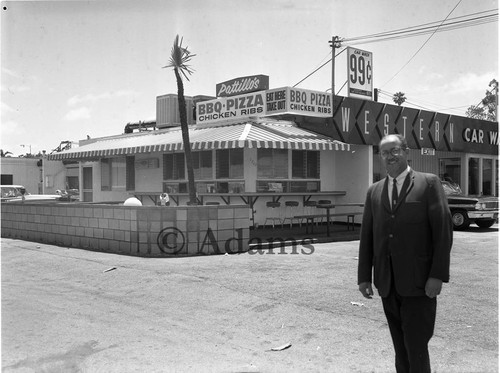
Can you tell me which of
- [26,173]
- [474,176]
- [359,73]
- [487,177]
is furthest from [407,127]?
[26,173]

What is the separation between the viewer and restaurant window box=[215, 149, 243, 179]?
16.2 metres

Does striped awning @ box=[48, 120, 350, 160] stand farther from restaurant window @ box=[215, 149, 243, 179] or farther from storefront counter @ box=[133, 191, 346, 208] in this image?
storefront counter @ box=[133, 191, 346, 208]

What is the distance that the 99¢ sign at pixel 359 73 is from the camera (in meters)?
18.5

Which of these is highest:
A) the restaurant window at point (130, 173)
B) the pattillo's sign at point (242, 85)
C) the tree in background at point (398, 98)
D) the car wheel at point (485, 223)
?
the tree in background at point (398, 98)

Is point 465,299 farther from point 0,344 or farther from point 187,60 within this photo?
point 187,60

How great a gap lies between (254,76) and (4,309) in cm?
1266

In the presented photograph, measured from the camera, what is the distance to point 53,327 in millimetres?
5805

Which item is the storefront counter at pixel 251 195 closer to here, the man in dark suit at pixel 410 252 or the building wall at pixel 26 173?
the man in dark suit at pixel 410 252

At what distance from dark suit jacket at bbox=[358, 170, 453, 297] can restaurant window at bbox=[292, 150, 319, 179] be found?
1319 centimetres

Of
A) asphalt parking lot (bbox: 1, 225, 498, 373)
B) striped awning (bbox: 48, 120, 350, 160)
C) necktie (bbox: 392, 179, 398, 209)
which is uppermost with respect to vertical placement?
striped awning (bbox: 48, 120, 350, 160)

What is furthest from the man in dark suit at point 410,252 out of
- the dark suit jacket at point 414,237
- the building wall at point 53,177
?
the building wall at point 53,177

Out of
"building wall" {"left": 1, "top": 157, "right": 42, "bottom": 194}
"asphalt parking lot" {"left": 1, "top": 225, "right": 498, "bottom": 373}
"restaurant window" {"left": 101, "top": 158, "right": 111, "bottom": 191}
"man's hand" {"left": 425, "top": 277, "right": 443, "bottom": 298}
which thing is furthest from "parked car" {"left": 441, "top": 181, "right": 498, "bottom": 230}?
"building wall" {"left": 1, "top": 157, "right": 42, "bottom": 194}

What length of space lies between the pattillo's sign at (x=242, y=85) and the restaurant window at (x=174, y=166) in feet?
9.37

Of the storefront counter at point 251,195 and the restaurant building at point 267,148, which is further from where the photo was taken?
the restaurant building at point 267,148
